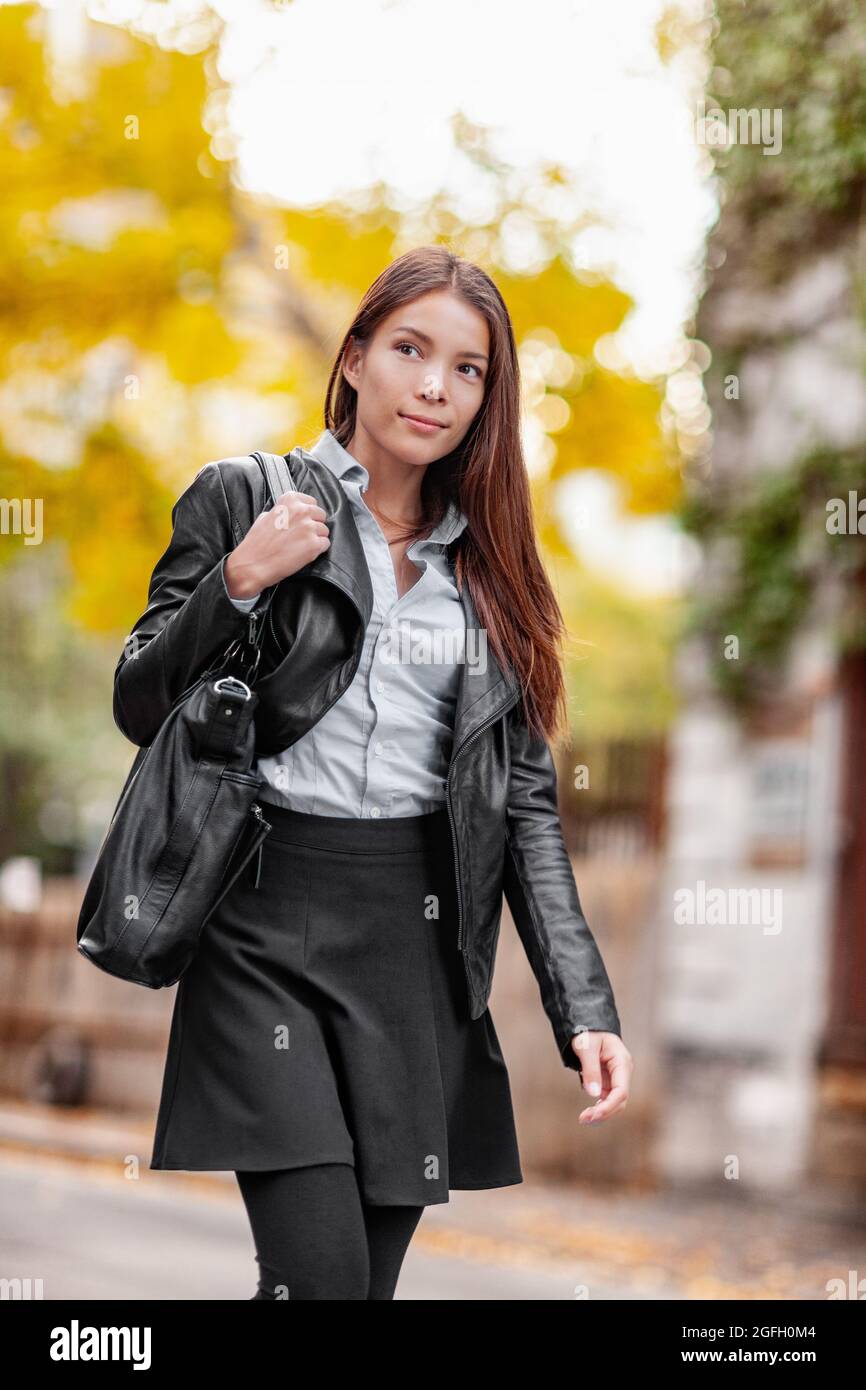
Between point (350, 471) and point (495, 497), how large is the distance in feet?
0.84

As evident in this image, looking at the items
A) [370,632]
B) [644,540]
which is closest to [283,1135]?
[370,632]

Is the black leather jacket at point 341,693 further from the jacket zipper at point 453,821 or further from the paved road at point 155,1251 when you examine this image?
the paved road at point 155,1251

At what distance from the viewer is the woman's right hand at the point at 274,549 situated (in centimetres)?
252

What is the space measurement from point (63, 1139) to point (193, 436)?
4748 millimetres

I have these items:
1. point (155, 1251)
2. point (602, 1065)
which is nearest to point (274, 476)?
point (602, 1065)

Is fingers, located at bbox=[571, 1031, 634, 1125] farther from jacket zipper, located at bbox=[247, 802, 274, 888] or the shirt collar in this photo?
the shirt collar

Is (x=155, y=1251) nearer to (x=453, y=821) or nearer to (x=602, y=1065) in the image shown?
(x=602, y=1065)

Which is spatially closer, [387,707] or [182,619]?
[182,619]

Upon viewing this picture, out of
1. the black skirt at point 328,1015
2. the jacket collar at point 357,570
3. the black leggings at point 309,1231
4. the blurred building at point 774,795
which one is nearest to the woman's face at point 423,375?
the jacket collar at point 357,570

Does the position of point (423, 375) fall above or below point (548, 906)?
above

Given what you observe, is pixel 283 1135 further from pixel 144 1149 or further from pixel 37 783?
pixel 37 783

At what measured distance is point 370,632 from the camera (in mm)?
2742

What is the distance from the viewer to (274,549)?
99.0 inches
